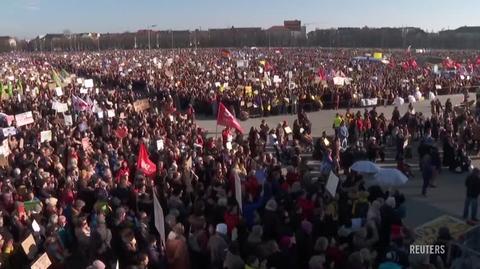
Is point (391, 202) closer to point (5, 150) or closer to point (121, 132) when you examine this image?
point (121, 132)

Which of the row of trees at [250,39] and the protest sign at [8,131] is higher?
the row of trees at [250,39]

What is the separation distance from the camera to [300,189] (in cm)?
934

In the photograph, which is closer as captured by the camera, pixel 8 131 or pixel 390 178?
pixel 390 178

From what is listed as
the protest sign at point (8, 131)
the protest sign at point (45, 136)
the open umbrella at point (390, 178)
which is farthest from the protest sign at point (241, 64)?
the open umbrella at point (390, 178)

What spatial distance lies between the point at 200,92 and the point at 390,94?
9.16m

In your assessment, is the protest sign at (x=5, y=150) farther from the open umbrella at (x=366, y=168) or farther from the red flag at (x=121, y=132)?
the open umbrella at (x=366, y=168)

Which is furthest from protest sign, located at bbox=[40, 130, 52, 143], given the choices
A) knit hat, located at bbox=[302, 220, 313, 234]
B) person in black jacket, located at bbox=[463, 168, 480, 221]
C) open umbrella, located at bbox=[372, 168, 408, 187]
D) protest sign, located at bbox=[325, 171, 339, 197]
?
person in black jacket, located at bbox=[463, 168, 480, 221]

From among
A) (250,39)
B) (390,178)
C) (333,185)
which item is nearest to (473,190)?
(390,178)

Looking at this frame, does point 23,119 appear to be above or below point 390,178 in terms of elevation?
above

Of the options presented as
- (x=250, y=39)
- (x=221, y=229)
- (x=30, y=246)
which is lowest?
(x=30, y=246)

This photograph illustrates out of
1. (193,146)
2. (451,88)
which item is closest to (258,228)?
(193,146)

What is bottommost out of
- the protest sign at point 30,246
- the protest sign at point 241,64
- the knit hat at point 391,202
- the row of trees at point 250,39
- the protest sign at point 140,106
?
the protest sign at point 30,246

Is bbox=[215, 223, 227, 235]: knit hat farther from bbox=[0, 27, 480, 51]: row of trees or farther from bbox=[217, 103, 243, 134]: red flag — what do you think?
bbox=[0, 27, 480, 51]: row of trees

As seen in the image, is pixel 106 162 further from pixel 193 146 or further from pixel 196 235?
pixel 196 235
